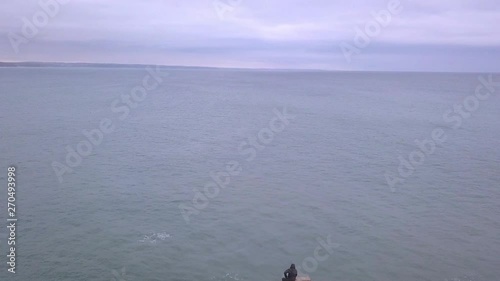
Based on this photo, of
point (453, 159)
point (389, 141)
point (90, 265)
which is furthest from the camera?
point (389, 141)

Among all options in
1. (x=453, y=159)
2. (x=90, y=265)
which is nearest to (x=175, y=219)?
(x=90, y=265)

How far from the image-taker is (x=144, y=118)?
Result: 84000 mm

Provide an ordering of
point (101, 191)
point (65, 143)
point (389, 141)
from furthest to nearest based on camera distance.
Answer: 1. point (389, 141)
2. point (65, 143)
3. point (101, 191)

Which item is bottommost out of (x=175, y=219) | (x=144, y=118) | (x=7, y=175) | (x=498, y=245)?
(x=498, y=245)

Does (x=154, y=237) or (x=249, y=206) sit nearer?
(x=154, y=237)

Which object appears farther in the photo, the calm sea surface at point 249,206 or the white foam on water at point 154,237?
the white foam on water at point 154,237

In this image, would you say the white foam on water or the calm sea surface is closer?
the calm sea surface

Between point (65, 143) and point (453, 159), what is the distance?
4853cm

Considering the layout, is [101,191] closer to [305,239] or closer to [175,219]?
[175,219]

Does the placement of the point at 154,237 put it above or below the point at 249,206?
below

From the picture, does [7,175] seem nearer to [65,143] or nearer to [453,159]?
[65,143]

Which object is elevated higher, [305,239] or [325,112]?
[325,112]

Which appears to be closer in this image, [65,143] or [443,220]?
[443,220]

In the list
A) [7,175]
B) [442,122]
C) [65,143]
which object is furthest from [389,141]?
[7,175]
